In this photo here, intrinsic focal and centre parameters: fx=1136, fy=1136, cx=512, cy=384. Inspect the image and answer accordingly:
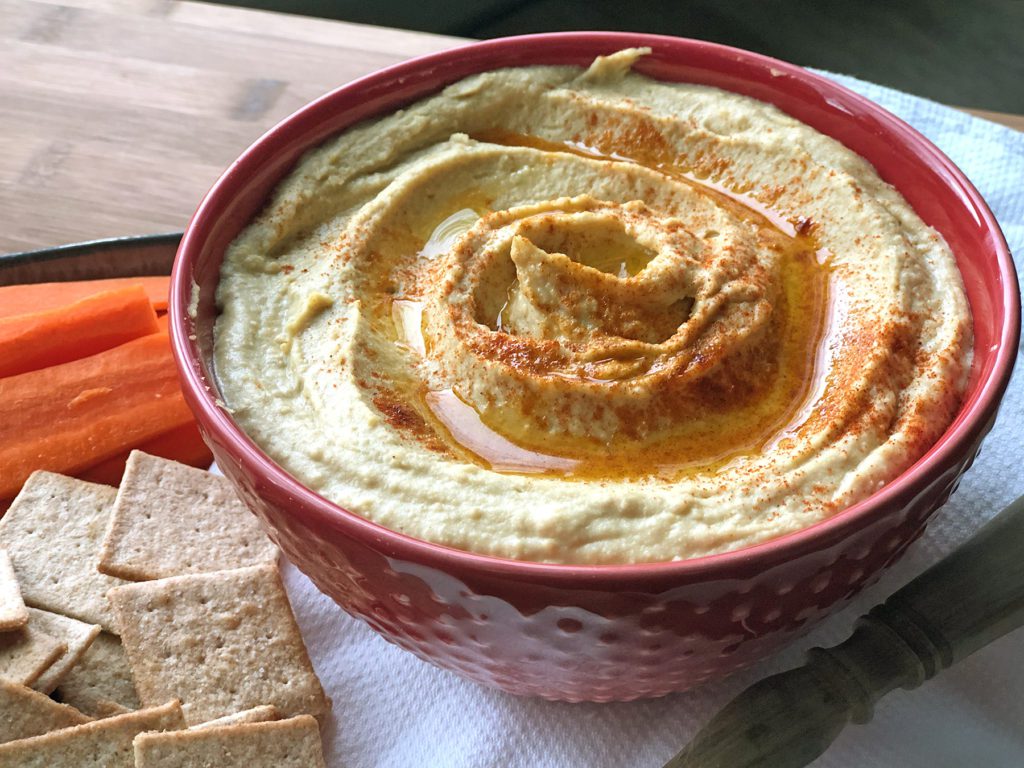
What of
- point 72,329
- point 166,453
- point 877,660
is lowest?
point 166,453

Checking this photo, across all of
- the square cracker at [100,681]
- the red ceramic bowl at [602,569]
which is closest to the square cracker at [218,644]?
the square cracker at [100,681]

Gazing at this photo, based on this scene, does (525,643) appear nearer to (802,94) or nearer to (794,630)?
(794,630)

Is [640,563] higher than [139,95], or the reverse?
[640,563]

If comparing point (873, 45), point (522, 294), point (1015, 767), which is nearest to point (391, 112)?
point (522, 294)

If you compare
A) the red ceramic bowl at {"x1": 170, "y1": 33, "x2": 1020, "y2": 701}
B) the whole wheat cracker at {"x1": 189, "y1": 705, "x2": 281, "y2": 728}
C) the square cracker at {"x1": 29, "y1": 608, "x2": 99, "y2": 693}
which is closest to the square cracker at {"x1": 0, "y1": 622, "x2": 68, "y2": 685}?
the square cracker at {"x1": 29, "y1": 608, "x2": 99, "y2": 693}

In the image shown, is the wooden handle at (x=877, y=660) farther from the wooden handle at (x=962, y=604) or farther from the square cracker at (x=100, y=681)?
the square cracker at (x=100, y=681)

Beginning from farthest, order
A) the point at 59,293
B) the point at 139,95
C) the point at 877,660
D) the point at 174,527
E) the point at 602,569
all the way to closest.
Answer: the point at 139,95 < the point at 59,293 < the point at 174,527 < the point at 877,660 < the point at 602,569

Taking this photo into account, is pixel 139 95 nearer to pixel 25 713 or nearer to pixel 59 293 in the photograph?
pixel 59 293

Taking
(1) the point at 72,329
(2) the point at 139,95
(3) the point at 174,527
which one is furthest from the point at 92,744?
(2) the point at 139,95
